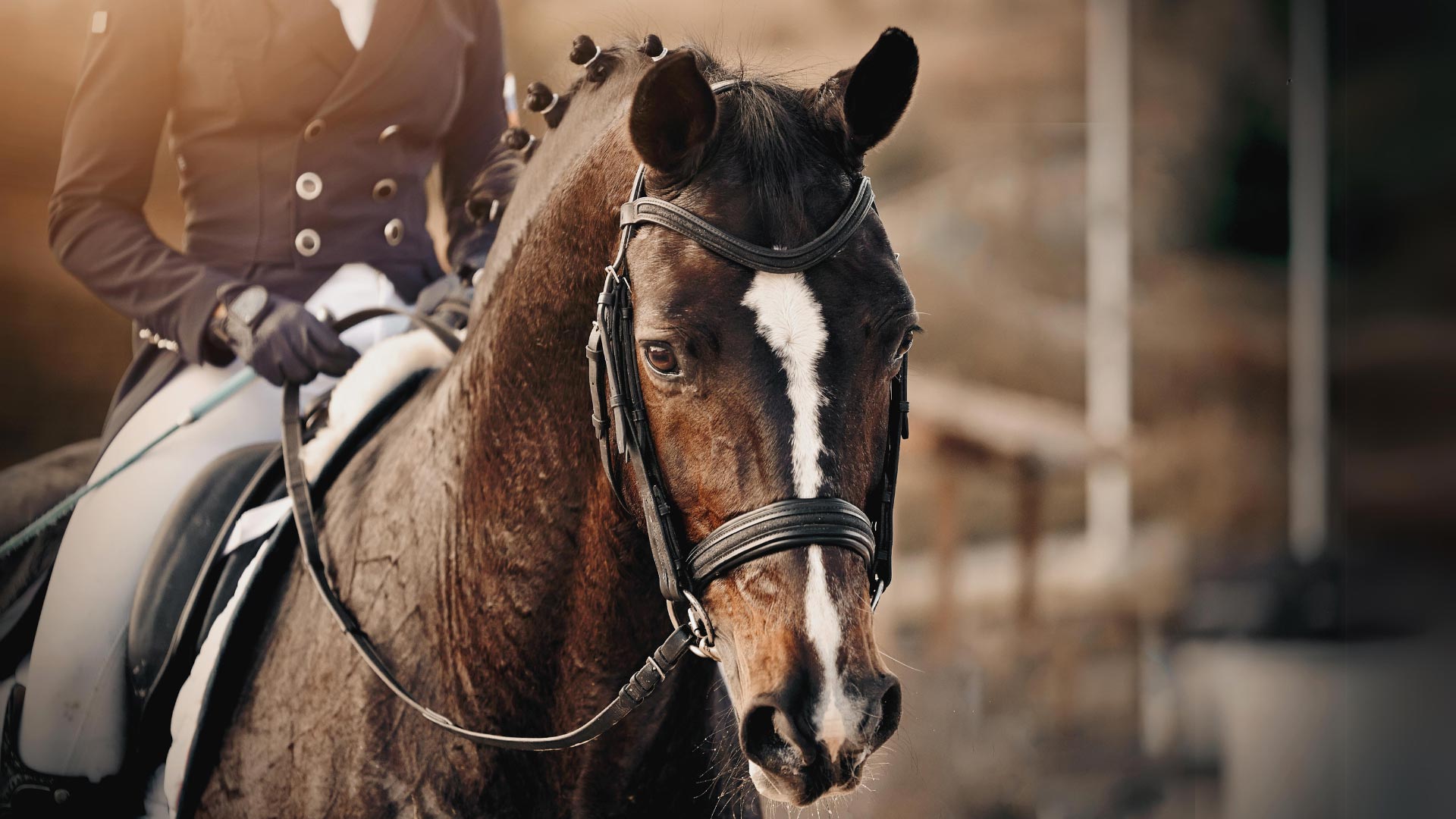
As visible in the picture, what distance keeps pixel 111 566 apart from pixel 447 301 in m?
0.74

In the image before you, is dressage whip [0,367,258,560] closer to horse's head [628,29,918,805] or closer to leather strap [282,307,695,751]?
leather strap [282,307,695,751]

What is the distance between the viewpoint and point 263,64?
6.55ft

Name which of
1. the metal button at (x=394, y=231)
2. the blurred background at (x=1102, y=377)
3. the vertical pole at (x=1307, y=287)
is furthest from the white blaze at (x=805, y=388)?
the vertical pole at (x=1307, y=287)

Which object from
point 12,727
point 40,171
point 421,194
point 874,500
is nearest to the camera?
point 874,500

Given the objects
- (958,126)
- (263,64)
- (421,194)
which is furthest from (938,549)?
(263,64)

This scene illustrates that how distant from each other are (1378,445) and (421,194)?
3.49m

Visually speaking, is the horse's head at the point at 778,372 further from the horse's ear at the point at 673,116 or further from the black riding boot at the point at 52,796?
the black riding boot at the point at 52,796

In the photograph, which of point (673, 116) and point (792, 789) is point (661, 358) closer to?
point (673, 116)

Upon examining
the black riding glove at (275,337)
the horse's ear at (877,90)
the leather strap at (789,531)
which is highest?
the horse's ear at (877,90)

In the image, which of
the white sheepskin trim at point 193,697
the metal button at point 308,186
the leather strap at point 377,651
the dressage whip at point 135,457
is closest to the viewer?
the leather strap at point 377,651

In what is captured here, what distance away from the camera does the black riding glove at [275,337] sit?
68.9 inches

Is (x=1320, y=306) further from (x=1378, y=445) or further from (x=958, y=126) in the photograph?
(x=1378, y=445)

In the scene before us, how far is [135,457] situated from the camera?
1.81 metres

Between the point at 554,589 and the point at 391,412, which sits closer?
the point at 554,589
